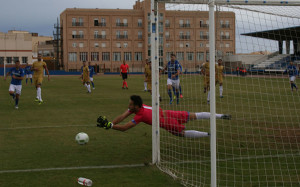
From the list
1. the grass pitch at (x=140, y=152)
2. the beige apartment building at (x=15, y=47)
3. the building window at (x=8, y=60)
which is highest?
the beige apartment building at (x=15, y=47)

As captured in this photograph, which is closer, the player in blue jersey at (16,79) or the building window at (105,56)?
the player in blue jersey at (16,79)

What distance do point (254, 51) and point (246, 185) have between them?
2374mm

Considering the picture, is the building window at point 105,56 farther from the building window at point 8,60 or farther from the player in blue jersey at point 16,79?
the player in blue jersey at point 16,79

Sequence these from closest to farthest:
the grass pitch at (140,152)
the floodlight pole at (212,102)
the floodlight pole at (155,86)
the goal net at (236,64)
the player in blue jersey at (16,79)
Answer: the floodlight pole at (212,102), the grass pitch at (140,152), the goal net at (236,64), the floodlight pole at (155,86), the player in blue jersey at (16,79)

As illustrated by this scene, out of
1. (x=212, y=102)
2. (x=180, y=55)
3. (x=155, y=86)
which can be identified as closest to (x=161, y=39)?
(x=180, y=55)

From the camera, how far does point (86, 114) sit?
515 inches

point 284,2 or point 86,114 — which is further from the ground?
Result: point 284,2

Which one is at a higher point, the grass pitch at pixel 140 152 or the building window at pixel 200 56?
the building window at pixel 200 56

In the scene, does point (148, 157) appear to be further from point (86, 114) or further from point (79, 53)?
point (79, 53)

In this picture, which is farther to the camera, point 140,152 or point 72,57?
point 72,57

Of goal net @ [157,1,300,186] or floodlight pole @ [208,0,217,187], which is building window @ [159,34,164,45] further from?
floodlight pole @ [208,0,217,187]

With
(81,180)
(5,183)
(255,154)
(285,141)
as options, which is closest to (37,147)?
(5,183)

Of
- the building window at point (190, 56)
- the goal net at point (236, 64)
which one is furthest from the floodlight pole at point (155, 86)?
the building window at point (190, 56)

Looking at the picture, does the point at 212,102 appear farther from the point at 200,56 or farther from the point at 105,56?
the point at 105,56
